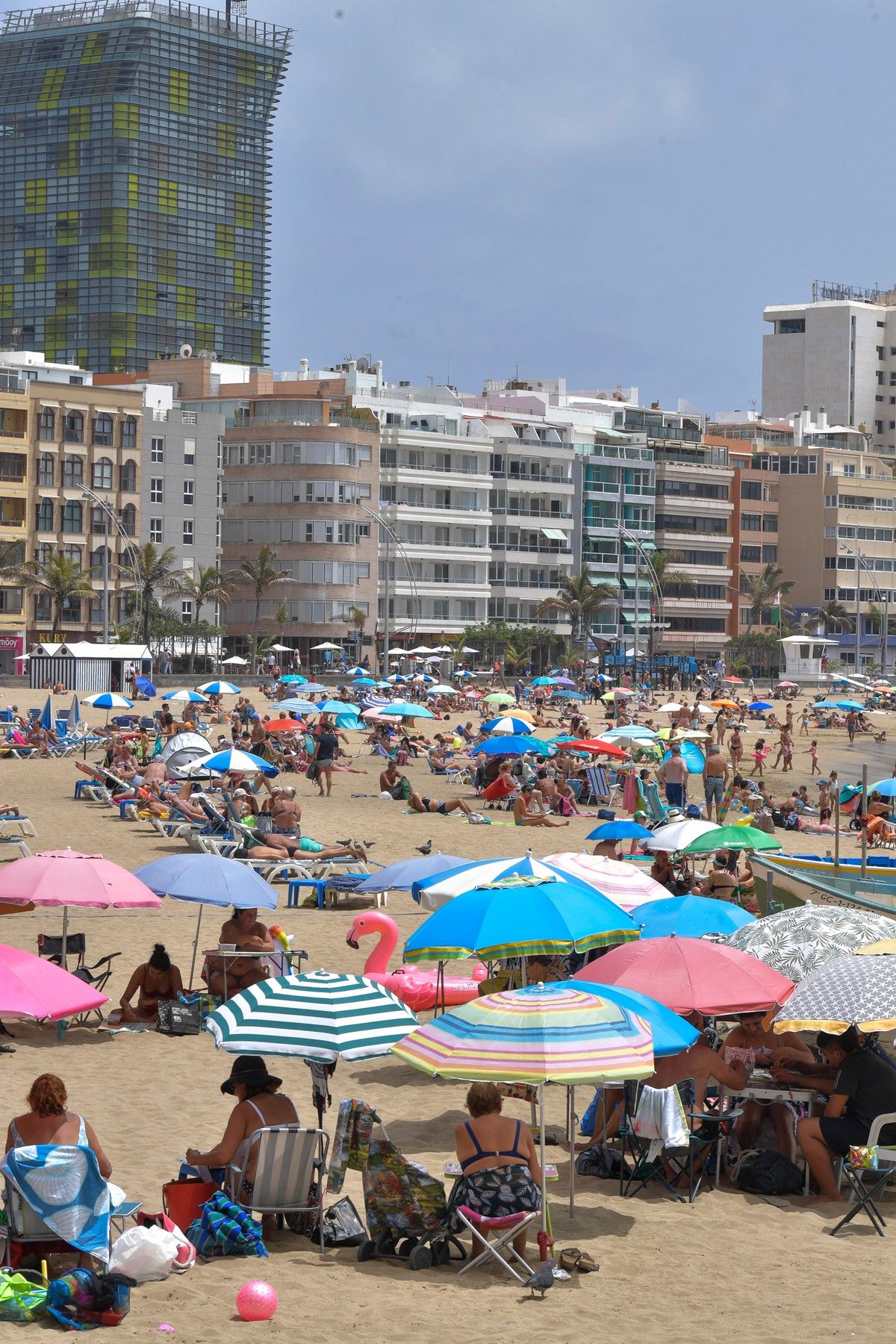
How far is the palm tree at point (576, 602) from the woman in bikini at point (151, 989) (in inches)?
3227

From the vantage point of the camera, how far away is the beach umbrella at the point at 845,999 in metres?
9.43

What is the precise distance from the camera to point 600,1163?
10281 millimetres

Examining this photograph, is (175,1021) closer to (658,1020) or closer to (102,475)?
(658,1020)

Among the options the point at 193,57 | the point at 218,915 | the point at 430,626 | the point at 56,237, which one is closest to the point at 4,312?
the point at 56,237

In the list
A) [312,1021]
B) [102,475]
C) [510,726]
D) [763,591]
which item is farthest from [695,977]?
[763,591]

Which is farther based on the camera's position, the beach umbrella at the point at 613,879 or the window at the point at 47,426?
the window at the point at 47,426

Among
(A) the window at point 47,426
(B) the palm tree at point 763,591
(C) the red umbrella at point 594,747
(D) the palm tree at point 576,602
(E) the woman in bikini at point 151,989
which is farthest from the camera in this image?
(B) the palm tree at point 763,591

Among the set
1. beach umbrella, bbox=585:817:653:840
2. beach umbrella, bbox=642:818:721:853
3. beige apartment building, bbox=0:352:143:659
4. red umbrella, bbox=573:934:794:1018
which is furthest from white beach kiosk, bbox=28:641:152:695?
red umbrella, bbox=573:934:794:1018

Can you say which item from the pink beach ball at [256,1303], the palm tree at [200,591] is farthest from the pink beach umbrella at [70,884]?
the palm tree at [200,591]

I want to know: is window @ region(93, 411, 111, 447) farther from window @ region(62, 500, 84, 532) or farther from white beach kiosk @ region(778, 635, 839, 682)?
white beach kiosk @ region(778, 635, 839, 682)

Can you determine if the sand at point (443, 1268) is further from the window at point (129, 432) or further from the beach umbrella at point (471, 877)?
the window at point (129, 432)

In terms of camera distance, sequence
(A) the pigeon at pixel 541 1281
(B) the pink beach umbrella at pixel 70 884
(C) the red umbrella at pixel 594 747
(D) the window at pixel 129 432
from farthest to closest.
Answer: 1. (D) the window at pixel 129 432
2. (C) the red umbrella at pixel 594 747
3. (B) the pink beach umbrella at pixel 70 884
4. (A) the pigeon at pixel 541 1281

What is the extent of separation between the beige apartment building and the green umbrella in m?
57.0

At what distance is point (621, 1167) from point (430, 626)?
81648 millimetres
